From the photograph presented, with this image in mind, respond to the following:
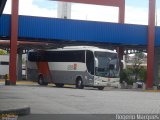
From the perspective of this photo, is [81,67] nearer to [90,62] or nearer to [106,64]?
[90,62]

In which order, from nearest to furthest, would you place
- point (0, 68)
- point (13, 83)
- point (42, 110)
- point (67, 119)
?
point (67, 119) → point (42, 110) → point (13, 83) → point (0, 68)

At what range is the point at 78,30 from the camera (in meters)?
42.9

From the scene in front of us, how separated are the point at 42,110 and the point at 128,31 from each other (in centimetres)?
2854

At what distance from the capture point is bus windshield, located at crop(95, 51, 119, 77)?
37.3 m

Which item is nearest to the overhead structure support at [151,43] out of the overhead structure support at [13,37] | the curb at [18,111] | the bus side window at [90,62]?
the bus side window at [90,62]

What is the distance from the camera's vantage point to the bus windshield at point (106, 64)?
1469 inches

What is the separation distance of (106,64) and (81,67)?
6.98ft

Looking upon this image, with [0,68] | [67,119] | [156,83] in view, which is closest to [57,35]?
[156,83]

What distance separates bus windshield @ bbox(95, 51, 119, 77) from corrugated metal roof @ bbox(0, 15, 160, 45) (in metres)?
5.87

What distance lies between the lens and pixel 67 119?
14.4 metres

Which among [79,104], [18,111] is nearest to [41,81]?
[79,104]

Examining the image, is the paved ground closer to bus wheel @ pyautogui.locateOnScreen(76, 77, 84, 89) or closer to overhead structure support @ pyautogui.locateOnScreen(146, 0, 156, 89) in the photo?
bus wheel @ pyautogui.locateOnScreen(76, 77, 84, 89)

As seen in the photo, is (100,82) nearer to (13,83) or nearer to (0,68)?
(13,83)

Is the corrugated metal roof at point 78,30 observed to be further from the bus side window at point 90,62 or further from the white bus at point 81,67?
the bus side window at point 90,62
